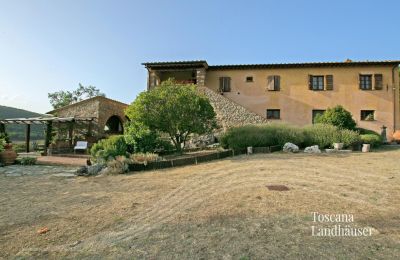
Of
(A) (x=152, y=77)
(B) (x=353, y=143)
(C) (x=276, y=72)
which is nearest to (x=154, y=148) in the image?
(B) (x=353, y=143)

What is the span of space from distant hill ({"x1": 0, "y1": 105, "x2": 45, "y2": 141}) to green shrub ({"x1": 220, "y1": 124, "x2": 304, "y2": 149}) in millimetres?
28997

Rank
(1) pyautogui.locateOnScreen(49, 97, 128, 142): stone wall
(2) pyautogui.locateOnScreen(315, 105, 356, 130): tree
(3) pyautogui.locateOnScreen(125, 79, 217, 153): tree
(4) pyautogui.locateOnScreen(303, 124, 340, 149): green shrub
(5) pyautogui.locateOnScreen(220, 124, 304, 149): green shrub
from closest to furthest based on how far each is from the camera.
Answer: (3) pyautogui.locateOnScreen(125, 79, 217, 153): tree
(5) pyautogui.locateOnScreen(220, 124, 304, 149): green shrub
(4) pyautogui.locateOnScreen(303, 124, 340, 149): green shrub
(2) pyautogui.locateOnScreen(315, 105, 356, 130): tree
(1) pyautogui.locateOnScreen(49, 97, 128, 142): stone wall

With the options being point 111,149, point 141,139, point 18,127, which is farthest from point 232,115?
point 18,127

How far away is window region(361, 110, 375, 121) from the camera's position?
1910 centimetres

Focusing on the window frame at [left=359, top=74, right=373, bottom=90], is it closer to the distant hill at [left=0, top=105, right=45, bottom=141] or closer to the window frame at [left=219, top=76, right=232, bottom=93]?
the window frame at [left=219, top=76, right=232, bottom=93]

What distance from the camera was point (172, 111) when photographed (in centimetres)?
1093

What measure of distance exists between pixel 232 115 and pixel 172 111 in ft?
22.1

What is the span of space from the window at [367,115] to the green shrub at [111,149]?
700 inches

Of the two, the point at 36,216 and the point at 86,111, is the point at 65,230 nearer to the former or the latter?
the point at 36,216

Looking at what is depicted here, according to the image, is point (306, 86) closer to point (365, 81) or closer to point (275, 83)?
point (275, 83)

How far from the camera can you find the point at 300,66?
19.8m

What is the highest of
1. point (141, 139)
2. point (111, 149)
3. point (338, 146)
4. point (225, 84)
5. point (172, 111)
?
point (225, 84)

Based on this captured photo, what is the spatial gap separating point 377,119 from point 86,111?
832 inches

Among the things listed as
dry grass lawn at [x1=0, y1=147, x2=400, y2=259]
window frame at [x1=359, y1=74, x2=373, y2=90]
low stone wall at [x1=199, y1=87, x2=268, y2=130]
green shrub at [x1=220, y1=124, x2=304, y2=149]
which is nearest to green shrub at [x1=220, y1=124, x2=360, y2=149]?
green shrub at [x1=220, y1=124, x2=304, y2=149]
